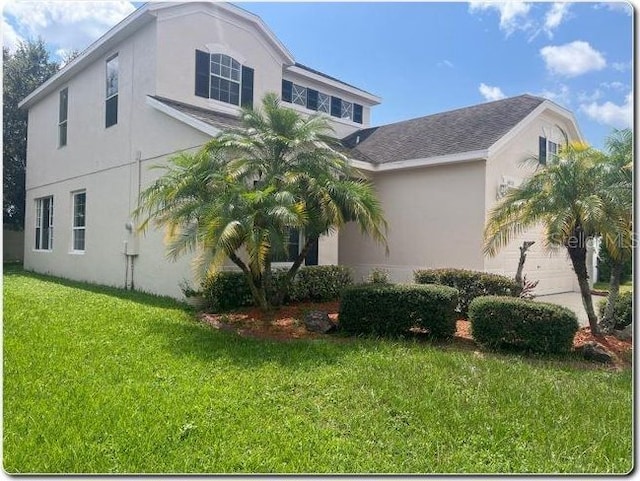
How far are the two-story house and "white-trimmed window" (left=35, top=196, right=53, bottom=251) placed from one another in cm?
27

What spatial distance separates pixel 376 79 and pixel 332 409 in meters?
3.49

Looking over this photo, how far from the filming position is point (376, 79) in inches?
198

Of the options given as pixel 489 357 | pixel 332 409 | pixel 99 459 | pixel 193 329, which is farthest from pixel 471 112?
pixel 99 459

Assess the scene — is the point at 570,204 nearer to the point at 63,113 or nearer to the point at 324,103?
the point at 324,103

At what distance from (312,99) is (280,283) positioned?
25.0 ft

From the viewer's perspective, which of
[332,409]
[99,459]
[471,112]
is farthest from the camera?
[471,112]

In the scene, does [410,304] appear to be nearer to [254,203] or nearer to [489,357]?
[489,357]

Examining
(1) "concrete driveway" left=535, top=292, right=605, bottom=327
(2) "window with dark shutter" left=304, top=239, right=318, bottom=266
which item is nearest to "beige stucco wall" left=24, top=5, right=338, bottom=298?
(2) "window with dark shutter" left=304, top=239, right=318, bottom=266

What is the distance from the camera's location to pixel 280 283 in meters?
8.37

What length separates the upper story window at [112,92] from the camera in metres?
11.0

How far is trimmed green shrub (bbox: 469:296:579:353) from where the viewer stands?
573 centimetres

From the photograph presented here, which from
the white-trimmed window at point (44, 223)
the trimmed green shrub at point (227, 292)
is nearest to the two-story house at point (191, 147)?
the white-trimmed window at point (44, 223)

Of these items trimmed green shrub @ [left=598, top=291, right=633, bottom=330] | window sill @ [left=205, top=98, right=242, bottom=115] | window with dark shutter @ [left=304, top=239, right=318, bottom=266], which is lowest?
trimmed green shrub @ [left=598, top=291, right=633, bottom=330]

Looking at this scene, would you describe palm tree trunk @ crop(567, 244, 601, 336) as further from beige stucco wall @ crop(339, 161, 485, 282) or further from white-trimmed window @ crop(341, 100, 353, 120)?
white-trimmed window @ crop(341, 100, 353, 120)
